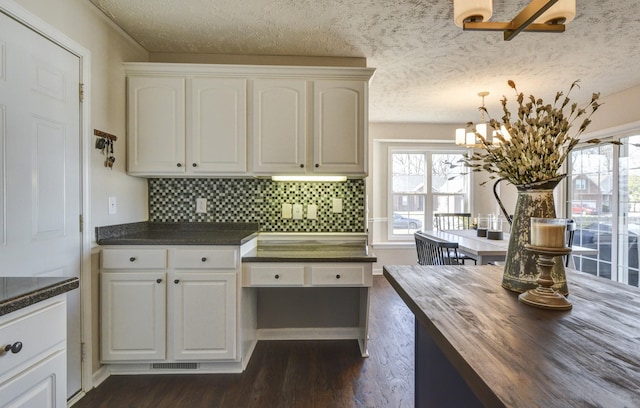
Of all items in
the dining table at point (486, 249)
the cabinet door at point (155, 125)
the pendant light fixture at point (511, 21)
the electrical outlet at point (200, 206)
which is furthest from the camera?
the electrical outlet at point (200, 206)

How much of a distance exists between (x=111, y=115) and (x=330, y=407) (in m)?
2.40

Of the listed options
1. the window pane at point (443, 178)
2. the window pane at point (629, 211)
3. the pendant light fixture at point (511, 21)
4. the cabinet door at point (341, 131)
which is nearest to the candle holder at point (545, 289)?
the pendant light fixture at point (511, 21)

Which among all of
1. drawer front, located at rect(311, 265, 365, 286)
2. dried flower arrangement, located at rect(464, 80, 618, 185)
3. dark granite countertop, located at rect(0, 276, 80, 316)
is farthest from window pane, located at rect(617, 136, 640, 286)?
dark granite countertop, located at rect(0, 276, 80, 316)

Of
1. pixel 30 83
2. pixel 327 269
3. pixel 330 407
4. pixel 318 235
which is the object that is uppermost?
pixel 30 83

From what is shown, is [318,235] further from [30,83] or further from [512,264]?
[30,83]

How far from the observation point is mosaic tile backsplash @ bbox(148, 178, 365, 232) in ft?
8.83

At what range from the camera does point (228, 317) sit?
2.14 meters

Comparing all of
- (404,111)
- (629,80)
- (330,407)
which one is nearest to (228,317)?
(330,407)

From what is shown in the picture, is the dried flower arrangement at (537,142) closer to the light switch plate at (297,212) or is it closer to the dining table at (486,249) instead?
the dining table at (486,249)

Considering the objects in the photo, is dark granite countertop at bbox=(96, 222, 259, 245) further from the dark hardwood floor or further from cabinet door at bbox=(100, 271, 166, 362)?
the dark hardwood floor

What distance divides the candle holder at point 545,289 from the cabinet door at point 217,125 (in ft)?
6.52

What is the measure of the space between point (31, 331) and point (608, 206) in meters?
5.26

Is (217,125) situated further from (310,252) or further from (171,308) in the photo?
(171,308)

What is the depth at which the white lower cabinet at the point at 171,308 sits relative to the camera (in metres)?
2.09
